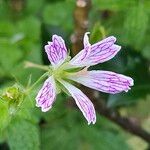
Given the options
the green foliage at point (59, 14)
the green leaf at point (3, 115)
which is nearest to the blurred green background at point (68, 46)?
the green foliage at point (59, 14)

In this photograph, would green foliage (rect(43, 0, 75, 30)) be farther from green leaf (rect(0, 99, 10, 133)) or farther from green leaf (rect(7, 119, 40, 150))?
green leaf (rect(0, 99, 10, 133))

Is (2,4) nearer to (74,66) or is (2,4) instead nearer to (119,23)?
(119,23)

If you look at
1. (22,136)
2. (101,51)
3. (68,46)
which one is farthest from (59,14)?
(101,51)

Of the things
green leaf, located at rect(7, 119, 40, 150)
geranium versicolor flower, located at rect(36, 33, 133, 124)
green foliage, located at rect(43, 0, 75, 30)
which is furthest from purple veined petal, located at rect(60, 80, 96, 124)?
green foliage, located at rect(43, 0, 75, 30)

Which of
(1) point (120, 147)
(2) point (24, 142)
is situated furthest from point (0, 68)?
(2) point (24, 142)

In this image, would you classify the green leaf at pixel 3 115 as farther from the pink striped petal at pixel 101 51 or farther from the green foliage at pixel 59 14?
the green foliage at pixel 59 14

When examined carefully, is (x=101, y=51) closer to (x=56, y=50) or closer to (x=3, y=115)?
(x=56, y=50)
